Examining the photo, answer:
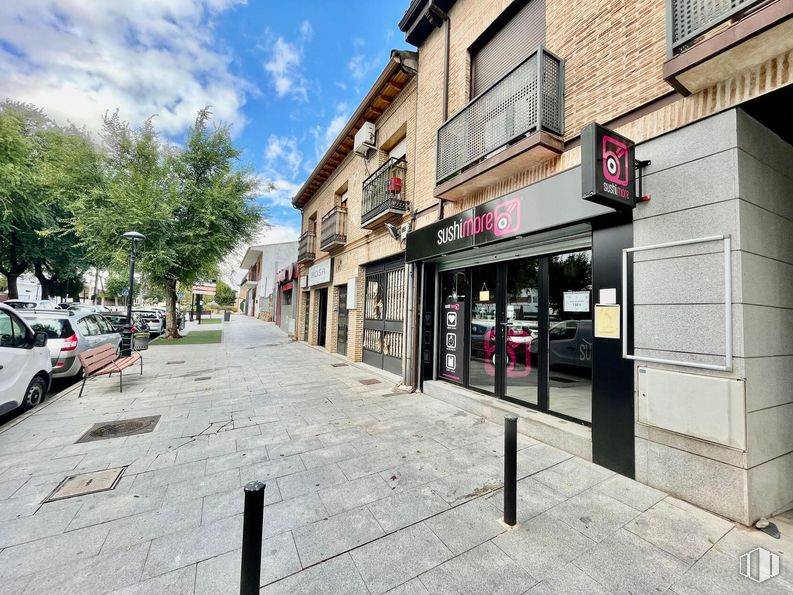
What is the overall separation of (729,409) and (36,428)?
7.89m

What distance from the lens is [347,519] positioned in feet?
8.66

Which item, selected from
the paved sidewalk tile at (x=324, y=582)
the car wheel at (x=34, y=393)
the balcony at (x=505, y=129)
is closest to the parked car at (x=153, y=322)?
the car wheel at (x=34, y=393)

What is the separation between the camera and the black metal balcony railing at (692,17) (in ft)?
8.58

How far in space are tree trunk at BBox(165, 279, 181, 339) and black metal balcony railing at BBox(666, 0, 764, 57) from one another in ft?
60.4

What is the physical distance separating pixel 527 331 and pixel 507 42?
4.84m

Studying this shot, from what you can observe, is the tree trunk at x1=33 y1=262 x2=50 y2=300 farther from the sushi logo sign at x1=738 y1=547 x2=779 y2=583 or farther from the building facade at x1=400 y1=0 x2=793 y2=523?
the sushi logo sign at x1=738 y1=547 x2=779 y2=583

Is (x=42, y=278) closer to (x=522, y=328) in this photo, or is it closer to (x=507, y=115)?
(x=507, y=115)

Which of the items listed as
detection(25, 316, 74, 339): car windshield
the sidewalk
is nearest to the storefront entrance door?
the sidewalk

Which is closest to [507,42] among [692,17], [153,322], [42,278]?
[692,17]

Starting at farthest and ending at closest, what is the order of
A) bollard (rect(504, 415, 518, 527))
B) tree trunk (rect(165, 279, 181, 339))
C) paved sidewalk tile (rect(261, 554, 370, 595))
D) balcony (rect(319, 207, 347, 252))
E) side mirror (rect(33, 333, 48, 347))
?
tree trunk (rect(165, 279, 181, 339)) < balcony (rect(319, 207, 347, 252)) < side mirror (rect(33, 333, 48, 347)) < bollard (rect(504, 415, 518, 527)) < paved sidewalk tile (rect(261, 554, 370, 595))

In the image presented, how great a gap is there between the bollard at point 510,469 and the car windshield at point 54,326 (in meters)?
9.25

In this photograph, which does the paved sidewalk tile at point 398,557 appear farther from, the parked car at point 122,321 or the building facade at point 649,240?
the parked car at point 122,321

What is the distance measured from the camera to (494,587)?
6.56 feet

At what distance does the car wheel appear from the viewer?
17.4 feet
